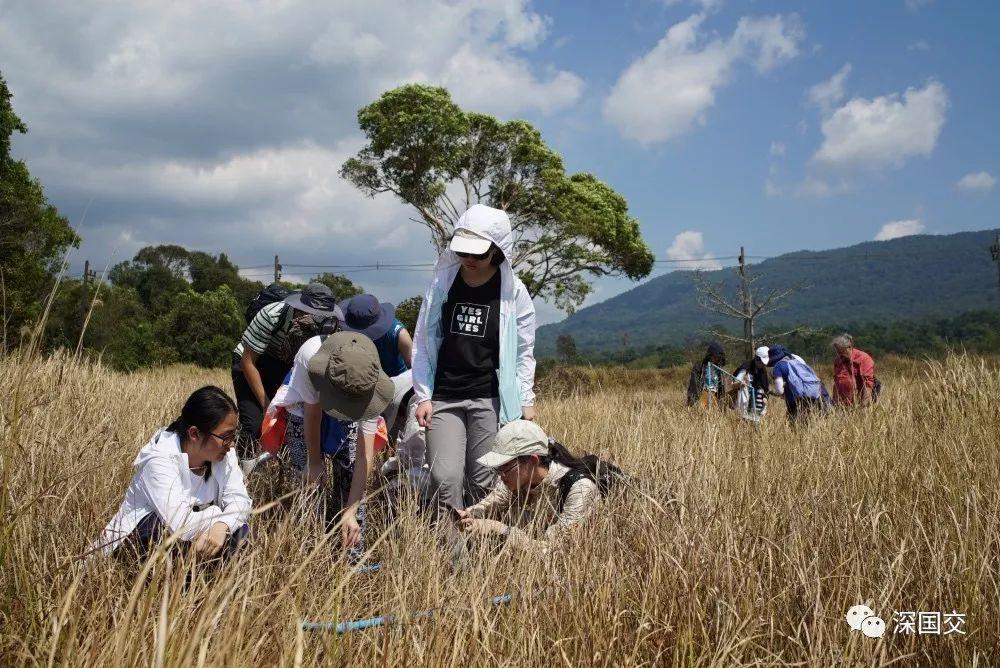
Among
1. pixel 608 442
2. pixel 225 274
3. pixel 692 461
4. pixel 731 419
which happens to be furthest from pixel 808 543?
pixel 225 274

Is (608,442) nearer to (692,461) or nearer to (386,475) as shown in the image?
(692,461)

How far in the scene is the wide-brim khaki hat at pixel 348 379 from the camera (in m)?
2.98

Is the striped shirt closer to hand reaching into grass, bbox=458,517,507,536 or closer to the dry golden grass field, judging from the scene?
the dry golden grass field

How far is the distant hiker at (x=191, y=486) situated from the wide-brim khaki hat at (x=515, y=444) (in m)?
1.04

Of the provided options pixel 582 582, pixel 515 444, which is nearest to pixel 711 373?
pixel 515 444

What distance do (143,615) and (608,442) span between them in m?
3.92

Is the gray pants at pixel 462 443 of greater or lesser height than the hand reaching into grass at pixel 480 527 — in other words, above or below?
above

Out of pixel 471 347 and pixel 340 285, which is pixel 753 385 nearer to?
pixel 471 347

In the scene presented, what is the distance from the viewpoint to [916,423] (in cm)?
509

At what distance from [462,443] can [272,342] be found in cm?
144

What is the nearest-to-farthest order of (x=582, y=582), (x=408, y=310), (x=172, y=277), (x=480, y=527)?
(x=582, y=582)
(x=480, y=527)
(x=408, y=310)
(x=172, y=277)

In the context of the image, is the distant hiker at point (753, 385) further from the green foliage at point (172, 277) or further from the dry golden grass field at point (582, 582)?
the green foliage at point (172, 277)

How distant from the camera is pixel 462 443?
132 inches

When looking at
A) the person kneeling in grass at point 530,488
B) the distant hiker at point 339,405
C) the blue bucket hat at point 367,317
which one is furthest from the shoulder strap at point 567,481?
the blue bucket hat at point 367,317
